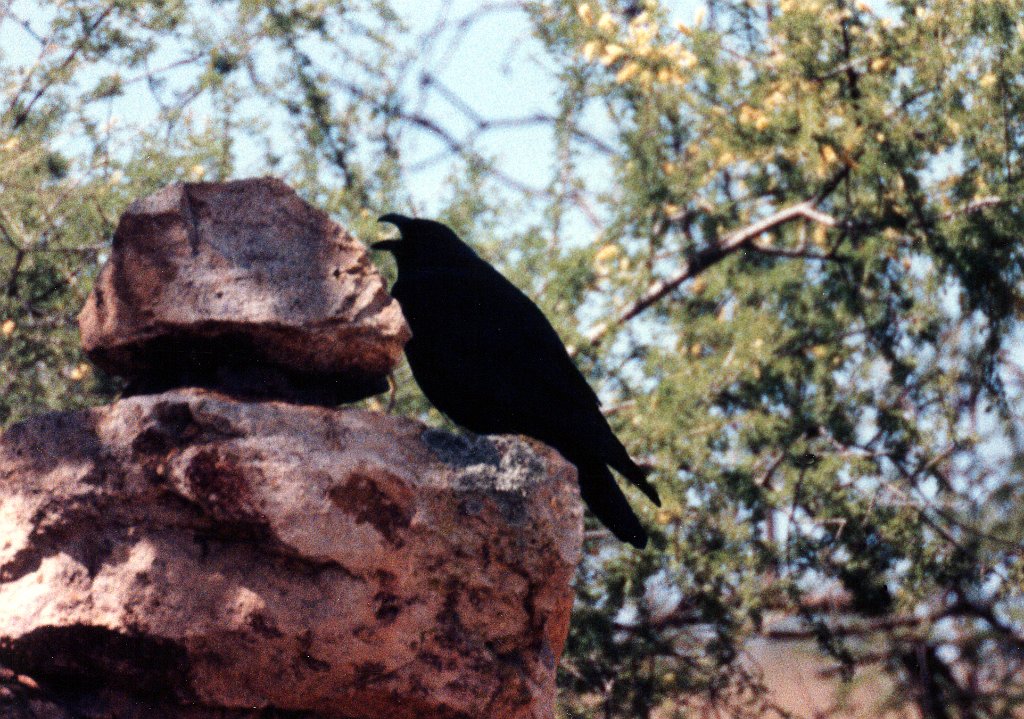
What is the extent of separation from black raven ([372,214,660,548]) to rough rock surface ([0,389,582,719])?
63 centimetres

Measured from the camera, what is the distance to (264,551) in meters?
2.76

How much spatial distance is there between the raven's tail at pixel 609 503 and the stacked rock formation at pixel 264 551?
546 mm

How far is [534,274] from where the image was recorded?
7.52m

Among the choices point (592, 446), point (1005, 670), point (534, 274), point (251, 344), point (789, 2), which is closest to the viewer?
point (251, 344)

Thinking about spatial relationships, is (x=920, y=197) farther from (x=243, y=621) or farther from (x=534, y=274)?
(x=243, y=621)

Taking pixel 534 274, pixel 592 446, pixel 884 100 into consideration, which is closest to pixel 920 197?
pixel 884 100

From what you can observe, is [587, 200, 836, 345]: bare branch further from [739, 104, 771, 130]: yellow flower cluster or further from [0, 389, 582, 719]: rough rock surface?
[0, 389, 582, 719]: rough rock surface

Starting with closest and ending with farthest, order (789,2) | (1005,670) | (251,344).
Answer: (251,344) < (1005,670) < (789,2)

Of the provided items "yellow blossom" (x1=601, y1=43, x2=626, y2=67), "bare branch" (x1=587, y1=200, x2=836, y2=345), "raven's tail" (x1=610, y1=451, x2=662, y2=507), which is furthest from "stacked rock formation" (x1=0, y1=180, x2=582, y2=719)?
"bare branch" (x1=587, y1=200, x2=836, y2=345)

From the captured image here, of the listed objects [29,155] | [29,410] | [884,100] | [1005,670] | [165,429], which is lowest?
[165,429]

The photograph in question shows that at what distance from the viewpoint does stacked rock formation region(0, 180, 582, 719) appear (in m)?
2.71

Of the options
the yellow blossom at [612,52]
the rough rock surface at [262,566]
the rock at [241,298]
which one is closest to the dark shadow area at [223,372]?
the rock at [241,298]

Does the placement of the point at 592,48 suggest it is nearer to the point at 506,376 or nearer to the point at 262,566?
the point at 506,376

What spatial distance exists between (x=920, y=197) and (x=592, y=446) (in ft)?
12.7
